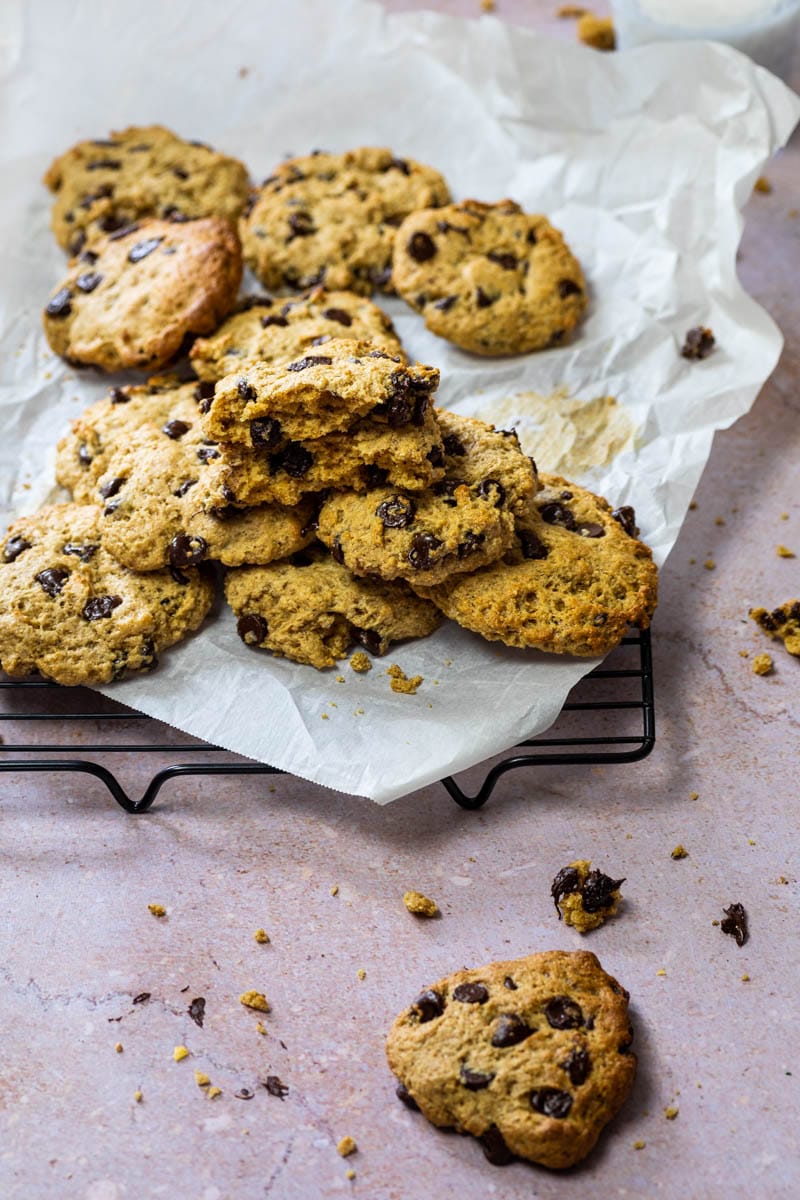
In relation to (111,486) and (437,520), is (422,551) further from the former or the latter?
(111,486)

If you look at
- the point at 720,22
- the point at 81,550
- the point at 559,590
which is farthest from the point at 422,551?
the point at 720,22

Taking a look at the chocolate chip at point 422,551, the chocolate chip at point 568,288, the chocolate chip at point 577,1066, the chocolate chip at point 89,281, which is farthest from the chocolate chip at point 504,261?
the chocolate chip at point 577,1066

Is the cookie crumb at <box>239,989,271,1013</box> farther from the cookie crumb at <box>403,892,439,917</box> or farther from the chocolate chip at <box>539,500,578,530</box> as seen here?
the chocolate chip at <box>539,500,578,530</box>

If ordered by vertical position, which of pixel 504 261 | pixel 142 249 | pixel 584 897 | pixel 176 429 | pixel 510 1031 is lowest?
pixel 584 897

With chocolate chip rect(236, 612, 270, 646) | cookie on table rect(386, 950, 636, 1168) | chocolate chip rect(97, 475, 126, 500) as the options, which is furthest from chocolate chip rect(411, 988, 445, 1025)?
chocolate chip rect(97, 475, 126, 500)

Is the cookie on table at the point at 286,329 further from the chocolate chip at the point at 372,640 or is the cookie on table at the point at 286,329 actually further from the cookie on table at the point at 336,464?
the chocolate chip at the point at 372,640

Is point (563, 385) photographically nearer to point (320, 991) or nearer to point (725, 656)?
point (725, 656)
